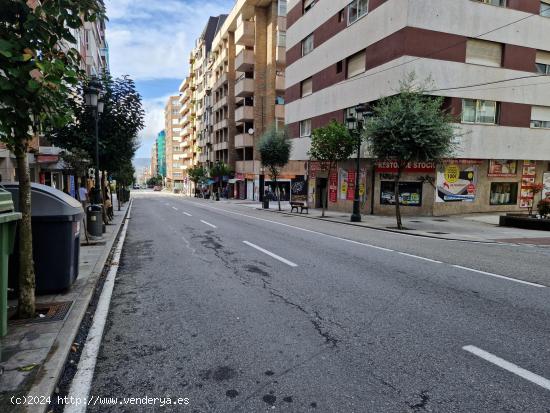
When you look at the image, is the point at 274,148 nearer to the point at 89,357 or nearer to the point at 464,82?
the point at 464,82

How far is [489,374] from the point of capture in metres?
3.30

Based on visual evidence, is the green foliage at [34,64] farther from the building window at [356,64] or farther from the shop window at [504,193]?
the shop window at [504,193]

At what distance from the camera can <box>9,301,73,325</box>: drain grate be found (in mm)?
4262

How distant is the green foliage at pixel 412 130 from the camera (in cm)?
1490

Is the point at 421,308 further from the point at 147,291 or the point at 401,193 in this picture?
the point at 401,193

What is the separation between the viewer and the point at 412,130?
14.8 metres

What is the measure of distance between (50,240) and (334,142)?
17026 mm

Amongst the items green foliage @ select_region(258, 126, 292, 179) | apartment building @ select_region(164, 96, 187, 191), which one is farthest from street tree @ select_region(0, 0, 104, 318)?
apartment building @ select_region(164, 96, 187, 191)

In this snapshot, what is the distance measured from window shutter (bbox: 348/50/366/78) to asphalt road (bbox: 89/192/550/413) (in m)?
17.5

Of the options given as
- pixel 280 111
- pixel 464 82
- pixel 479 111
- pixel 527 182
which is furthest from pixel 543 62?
pixel 280 111

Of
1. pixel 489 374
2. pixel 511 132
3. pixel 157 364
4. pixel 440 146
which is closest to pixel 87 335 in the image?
pixel 157 364

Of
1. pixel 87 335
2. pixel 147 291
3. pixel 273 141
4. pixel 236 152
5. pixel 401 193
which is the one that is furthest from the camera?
pixel 236 152

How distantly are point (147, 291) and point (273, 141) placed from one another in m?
24.0

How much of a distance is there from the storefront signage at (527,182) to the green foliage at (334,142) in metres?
11.5
